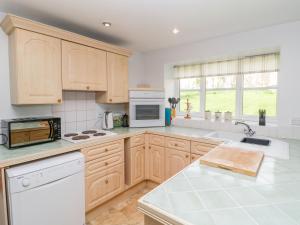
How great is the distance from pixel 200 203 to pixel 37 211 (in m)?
1.35

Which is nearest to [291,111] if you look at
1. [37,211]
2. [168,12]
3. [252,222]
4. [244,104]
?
[244,104]

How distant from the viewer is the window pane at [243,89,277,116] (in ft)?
8.01

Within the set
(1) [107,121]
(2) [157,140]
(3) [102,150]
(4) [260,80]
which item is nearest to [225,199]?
(3) [102,150]

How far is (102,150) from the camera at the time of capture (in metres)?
2.00

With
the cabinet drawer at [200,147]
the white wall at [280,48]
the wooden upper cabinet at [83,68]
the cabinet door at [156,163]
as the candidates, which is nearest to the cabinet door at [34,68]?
the wooden upper cabinet at [83,68]

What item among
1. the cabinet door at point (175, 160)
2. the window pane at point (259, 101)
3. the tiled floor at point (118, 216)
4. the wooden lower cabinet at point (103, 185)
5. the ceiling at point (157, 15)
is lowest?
the tiled floor at point (118, 216)

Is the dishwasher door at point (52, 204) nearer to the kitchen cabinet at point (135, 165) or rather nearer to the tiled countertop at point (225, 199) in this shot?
the kitchen cabinet at point (135, 165)

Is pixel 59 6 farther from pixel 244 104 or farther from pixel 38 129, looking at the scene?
pixel 244 104

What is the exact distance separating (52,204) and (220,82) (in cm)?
267

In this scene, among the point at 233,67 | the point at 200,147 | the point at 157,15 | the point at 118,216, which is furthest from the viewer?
the point at 233,67

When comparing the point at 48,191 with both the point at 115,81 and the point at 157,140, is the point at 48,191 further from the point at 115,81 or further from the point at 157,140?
the point at 115,81

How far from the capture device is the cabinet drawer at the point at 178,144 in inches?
87.3

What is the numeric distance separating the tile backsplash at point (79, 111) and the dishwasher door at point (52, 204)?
2.92 feet

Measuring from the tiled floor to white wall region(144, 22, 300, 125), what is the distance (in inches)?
79.5
